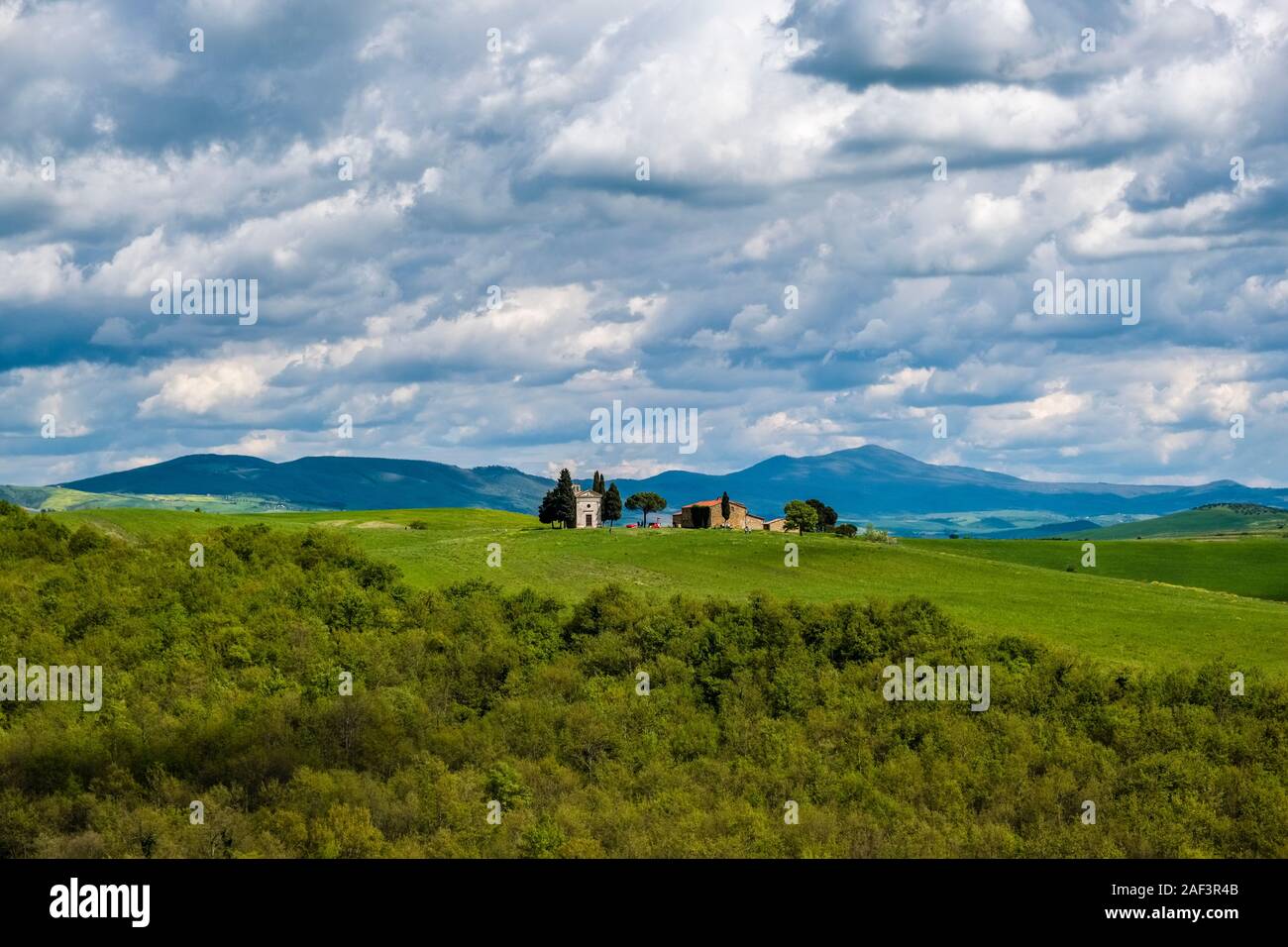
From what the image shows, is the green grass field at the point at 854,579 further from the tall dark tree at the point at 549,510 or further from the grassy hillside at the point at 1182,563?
the tall dark tree at the point at 549,510

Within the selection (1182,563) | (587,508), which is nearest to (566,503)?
(587,508)

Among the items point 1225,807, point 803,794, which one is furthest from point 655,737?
point 1225,807

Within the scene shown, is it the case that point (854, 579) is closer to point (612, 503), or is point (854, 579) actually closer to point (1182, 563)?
point (612, 503)

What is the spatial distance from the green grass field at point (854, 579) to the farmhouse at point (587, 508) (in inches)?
1159

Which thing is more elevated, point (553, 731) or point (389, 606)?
point (389, 606)

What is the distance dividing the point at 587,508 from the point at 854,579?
2769 inches

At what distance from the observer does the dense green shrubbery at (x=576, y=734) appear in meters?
66.4

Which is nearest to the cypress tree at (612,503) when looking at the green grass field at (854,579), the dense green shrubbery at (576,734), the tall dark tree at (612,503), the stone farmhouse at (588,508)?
the tall dark tree at (612,503)
